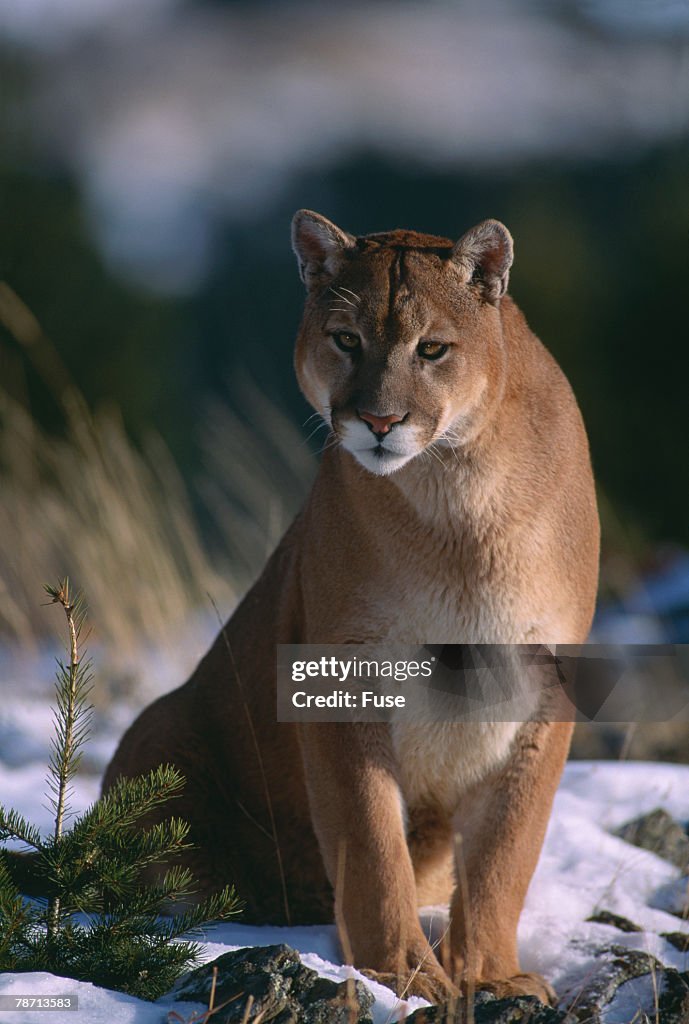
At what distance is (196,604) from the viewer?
7473mm

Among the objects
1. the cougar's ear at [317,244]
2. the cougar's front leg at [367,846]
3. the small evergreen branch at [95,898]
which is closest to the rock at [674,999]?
the cougar's front leg at [367,846]

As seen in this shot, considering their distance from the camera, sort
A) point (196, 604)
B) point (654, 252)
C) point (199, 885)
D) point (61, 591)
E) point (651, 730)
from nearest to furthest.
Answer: point (61, 591)
point (199, 885)
point (651, 730)
point (196, 604)
point (654, 252)

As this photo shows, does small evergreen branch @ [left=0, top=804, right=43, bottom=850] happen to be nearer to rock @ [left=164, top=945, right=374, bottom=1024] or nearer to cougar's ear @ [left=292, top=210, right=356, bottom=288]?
rock @ [left=164, top=945, right=374, bottom=1024]

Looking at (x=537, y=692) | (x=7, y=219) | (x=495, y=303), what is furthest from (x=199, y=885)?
(x=7, y=219)

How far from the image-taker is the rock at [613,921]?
385cm

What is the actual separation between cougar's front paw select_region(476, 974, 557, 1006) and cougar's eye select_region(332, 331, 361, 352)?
1800mm

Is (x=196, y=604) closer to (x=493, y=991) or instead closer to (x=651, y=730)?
(x=651, y=730)

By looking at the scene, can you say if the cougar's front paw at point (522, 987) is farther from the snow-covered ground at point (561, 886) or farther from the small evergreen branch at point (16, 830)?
the small evergreen branch at point (16, 830)

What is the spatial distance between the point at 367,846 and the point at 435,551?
2.80 feet

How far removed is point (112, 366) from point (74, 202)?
1895 millimetres

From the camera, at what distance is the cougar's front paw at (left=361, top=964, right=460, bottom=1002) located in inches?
124

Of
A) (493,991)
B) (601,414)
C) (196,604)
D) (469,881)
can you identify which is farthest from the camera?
(601,414)

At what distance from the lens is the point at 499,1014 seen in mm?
2785

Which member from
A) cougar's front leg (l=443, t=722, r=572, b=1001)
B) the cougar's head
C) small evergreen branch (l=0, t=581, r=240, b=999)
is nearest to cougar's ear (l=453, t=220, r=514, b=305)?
the cougar's head
